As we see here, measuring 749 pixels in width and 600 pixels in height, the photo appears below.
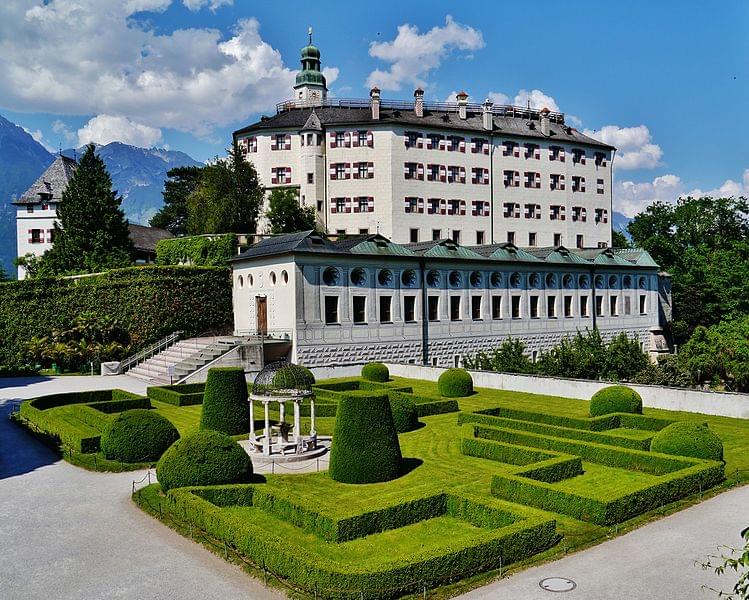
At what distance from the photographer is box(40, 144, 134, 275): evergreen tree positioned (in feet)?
161

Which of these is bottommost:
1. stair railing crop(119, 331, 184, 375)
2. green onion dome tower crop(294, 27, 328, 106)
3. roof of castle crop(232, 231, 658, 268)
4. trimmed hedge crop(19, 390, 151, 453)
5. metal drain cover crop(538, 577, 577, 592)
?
metal drain cover crop(538, 577, 577, 592)

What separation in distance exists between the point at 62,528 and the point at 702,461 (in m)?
15.6

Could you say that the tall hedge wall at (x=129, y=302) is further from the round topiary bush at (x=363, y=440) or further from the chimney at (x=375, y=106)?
the round topiary bush at (x=363, y=440)

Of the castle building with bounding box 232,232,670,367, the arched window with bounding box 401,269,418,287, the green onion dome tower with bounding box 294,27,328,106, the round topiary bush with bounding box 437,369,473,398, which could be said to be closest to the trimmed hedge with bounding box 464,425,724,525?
the round topiary bush with bounding box 437,369,473,398

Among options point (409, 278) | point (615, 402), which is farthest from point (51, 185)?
point (615, 402)

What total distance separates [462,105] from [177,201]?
130ft

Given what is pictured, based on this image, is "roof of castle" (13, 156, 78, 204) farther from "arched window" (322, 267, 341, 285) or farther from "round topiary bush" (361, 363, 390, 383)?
"round topiary bush" (361, 363, 390, 383)

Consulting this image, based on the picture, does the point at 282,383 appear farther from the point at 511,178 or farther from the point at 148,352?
the point at 511,178

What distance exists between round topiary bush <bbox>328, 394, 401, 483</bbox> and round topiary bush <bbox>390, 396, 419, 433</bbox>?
676cm

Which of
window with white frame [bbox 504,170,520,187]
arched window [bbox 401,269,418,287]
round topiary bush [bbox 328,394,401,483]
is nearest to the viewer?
round topiary bush [bbox 328,394,401,483]

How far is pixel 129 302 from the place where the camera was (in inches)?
1694

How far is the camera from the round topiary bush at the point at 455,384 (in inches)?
1283

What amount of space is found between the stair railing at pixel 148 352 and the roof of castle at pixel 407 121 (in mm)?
22727

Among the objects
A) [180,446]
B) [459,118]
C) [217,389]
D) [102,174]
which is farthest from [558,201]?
[180,446]
